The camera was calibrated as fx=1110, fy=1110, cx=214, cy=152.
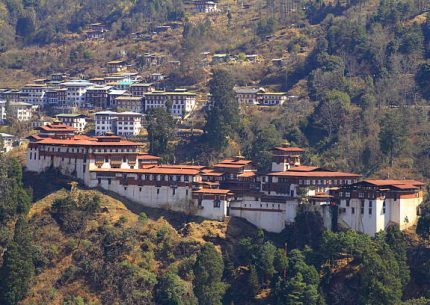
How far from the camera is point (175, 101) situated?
132m

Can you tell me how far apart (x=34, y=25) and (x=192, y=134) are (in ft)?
231

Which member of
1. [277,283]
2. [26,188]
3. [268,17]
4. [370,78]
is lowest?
[277,283]

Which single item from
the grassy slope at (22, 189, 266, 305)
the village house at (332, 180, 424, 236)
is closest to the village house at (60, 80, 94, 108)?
the grassy slope at (22, 189, 266, 305)

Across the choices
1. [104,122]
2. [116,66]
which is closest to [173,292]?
[104,122]

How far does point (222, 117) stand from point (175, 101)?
1720 centimetres

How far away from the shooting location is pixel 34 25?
18425cm

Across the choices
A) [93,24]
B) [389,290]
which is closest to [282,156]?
[389,290]

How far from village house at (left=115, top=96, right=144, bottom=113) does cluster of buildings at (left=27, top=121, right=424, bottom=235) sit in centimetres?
2680

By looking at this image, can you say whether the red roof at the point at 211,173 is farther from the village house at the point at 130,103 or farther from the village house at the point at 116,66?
the village house at the point at 116,66

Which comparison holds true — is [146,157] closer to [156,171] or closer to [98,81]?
[156,171]

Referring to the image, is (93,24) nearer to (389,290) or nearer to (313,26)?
(313,26)

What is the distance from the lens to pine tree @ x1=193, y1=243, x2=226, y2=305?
3519 inches

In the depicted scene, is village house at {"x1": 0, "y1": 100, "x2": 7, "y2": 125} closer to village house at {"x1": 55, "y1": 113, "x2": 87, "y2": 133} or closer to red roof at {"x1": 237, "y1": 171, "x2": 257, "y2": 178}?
village house at {"x1": 55, "y1": 113, "x2": 87, "y2": 133}

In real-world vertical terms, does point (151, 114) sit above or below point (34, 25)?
below
